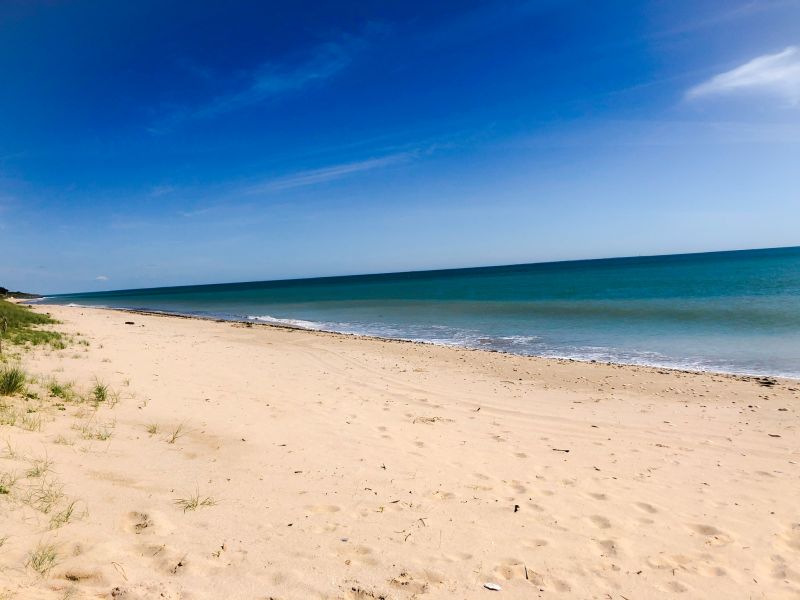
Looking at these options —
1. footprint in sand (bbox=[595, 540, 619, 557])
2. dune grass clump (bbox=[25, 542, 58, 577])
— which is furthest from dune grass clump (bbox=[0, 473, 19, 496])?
footprint in sand (bbox=[595, 540, 619, 557])

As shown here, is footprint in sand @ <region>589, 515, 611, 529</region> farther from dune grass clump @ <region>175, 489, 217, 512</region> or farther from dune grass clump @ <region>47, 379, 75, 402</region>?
dune grass clump @ <region>47, 379, 75, 402</region>

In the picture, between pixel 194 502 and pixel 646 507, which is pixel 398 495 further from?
pixel 646 507

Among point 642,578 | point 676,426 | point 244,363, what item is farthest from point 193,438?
point 676,426

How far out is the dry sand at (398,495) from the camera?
11.3 ft

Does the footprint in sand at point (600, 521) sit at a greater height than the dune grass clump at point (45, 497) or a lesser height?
lesser

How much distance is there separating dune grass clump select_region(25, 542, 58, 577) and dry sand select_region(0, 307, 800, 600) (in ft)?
0.15

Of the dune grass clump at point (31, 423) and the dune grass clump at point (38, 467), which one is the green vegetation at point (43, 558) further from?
the dune grass clump at point (31, 423)

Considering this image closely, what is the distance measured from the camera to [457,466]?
6.05m

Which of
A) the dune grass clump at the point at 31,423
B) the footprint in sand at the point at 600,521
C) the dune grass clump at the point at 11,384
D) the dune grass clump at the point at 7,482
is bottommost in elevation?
the footprint in sand at the point at 600,521

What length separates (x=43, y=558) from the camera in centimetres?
308

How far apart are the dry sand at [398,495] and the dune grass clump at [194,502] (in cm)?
9

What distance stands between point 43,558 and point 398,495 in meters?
3.09

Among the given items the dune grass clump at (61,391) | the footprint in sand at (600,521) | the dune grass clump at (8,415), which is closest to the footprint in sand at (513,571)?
the footprint in sand at (600,521)

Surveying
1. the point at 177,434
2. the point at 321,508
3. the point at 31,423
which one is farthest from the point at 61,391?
the point at 321,508
